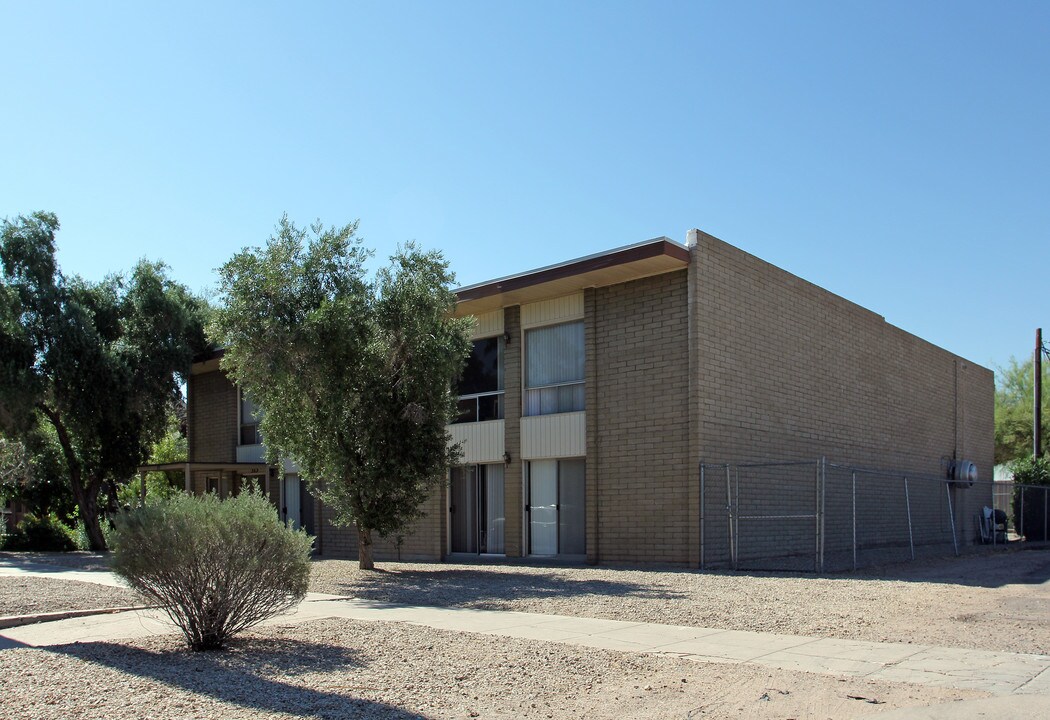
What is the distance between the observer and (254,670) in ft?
26.6

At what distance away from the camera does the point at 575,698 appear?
716cm

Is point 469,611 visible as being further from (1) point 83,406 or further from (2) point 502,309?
(1) point 83,406

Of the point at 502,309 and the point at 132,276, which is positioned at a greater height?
the point at 132,276

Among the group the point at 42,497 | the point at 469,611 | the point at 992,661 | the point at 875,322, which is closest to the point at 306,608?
the point at 469,611

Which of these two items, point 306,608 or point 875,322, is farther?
point 875,322

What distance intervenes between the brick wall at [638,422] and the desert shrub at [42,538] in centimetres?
1771

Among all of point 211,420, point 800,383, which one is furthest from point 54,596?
point 211,420

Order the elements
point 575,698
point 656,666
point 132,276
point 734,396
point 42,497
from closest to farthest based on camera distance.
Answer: point 575,698, point 656,666, point 734,396, point 132,276, point 42,497

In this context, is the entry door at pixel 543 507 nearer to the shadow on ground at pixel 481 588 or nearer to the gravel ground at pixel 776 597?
the gravel ground at pixel 776 597

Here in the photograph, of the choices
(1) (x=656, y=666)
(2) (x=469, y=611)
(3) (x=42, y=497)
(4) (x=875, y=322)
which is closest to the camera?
(1) (x=656, y=666)

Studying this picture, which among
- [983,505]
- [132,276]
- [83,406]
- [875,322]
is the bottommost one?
[983,505]

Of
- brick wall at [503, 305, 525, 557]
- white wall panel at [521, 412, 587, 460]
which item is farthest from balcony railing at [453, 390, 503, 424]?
white wall panel at [521, 412, 587, 460]

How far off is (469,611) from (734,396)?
8.69 m

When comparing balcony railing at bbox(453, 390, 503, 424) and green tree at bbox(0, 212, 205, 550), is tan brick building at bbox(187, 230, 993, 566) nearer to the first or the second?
balcony railing at bbox(453, 390, 503, 424)
